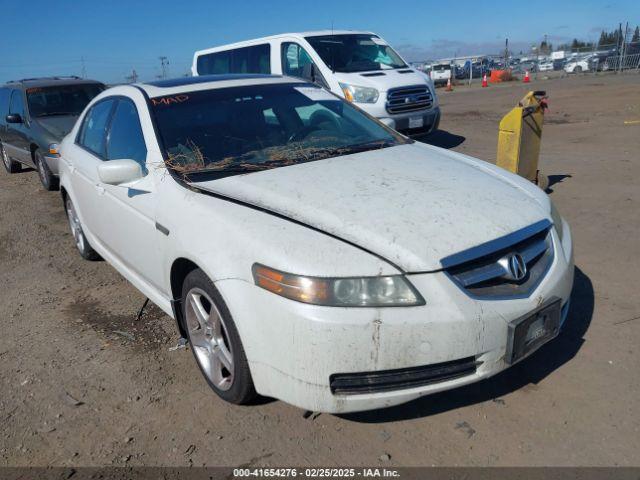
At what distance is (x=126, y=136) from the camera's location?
3.69 metres

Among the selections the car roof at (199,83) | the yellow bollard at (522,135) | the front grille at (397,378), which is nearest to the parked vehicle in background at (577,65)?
the yellow bollard at (522,135)

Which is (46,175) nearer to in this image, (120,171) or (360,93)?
(360,93)

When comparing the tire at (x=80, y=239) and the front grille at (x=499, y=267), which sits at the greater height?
the front grille at (x=499, y=267)

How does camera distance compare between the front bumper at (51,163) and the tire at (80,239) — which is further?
the front bumper at (51,163)

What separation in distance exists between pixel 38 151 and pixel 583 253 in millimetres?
7652

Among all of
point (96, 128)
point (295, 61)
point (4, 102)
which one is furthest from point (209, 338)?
point (4, 102)

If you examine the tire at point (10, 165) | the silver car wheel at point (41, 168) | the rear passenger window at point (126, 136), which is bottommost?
the tire at point (10, 165)

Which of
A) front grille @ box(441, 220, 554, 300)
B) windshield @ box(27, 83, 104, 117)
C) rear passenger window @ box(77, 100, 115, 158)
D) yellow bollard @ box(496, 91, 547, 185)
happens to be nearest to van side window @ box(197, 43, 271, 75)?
windshield @ box(27, 83, 104, 117)

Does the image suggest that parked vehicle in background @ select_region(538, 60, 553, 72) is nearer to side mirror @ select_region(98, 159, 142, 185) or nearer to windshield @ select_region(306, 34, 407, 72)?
windshield @ select_region(306, 34, 407, 72)

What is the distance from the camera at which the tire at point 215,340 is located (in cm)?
254

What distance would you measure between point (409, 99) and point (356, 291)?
25.2ft

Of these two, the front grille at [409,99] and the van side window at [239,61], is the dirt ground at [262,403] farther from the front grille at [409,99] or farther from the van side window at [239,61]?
the van side window at [239,61]

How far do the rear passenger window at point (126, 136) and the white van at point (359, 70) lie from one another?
546cm

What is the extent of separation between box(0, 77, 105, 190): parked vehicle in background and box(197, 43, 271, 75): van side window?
120 inches
